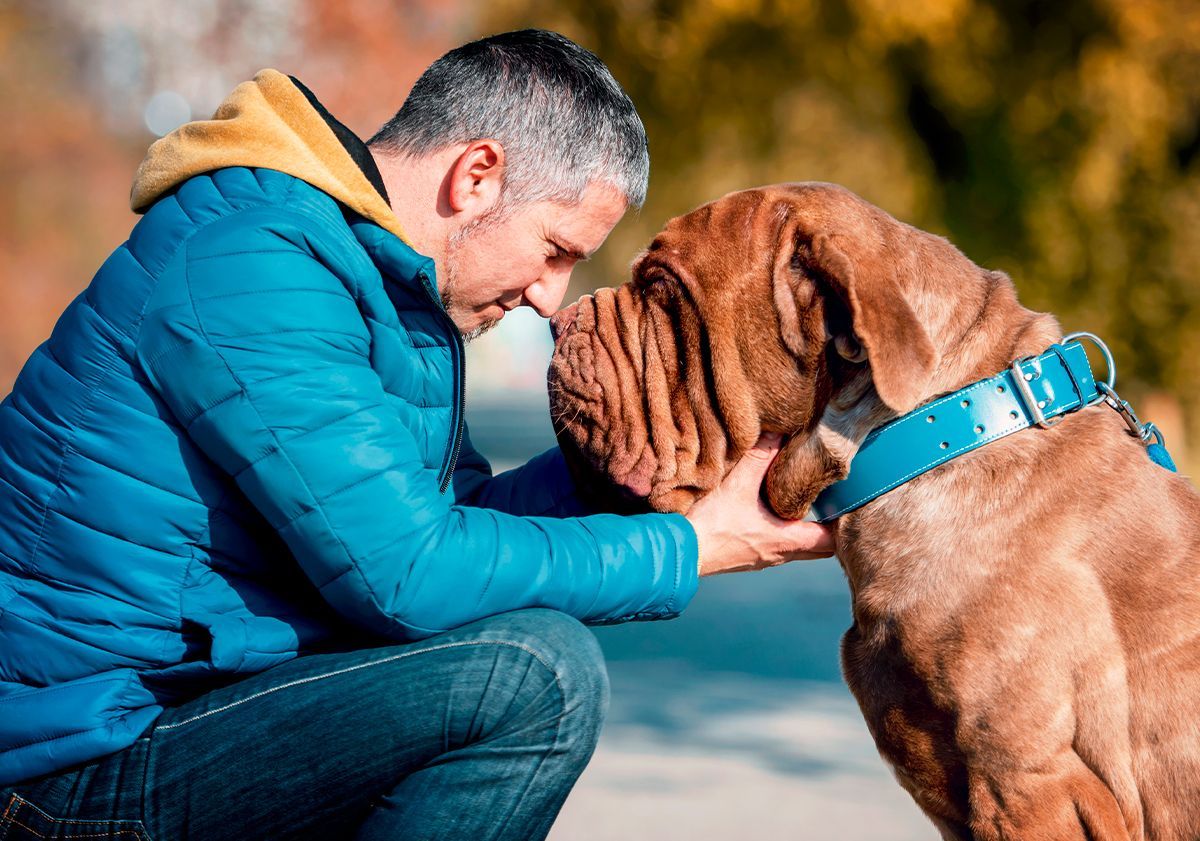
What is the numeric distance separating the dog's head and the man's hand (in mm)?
37

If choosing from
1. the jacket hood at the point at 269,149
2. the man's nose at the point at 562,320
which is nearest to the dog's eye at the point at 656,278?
the man's nose at the point at 562,320

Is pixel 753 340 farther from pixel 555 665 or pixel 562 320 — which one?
pixel 555 665

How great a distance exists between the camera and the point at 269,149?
8.27 ft

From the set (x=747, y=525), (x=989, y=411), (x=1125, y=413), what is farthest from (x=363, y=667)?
(x=1125, y=413)

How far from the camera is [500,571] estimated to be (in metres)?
2.42

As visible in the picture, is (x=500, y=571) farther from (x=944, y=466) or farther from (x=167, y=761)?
(x=944, y=466)

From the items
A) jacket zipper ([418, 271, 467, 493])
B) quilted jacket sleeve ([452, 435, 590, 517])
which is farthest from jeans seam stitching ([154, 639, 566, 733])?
quilted jacket sleeve ([452, 435, 590, 517])

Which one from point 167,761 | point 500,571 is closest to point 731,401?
point 500,571

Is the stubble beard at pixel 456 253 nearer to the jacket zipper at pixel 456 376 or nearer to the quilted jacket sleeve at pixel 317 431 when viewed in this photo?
the jacket zipper at pixel 456 376

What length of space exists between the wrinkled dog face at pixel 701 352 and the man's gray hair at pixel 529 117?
0.89 ft

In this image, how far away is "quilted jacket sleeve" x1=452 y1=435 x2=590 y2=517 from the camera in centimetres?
332

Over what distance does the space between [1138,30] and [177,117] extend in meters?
14.2

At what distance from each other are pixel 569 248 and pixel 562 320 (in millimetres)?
181

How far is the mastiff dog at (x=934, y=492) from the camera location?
235cm
